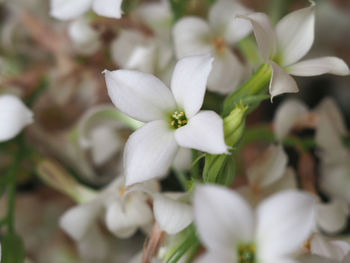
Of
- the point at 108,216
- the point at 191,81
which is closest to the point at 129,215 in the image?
the point at 108,216

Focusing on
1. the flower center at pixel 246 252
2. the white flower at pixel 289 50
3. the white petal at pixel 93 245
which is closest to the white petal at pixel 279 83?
the white flower at pixel 289 50

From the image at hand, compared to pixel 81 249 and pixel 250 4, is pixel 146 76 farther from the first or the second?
pixel 250 4

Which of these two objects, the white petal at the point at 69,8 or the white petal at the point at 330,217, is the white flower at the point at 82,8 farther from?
the white petal at the point at 330,217

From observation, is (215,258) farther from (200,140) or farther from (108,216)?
(108,216)

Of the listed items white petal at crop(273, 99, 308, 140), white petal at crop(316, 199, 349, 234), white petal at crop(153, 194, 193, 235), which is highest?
white petal at crop(153, 194, 193, 235)

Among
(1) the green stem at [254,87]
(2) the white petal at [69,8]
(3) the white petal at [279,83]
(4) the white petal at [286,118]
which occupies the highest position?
(2) the white petal at [69,8]

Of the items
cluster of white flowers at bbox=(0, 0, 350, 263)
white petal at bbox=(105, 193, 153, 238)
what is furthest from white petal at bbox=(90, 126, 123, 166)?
white petal at bbox=(105, 193, 153, 238)

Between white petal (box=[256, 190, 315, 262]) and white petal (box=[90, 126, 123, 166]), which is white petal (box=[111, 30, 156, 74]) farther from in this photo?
white petal (box=[256, 190, 315, 262])
